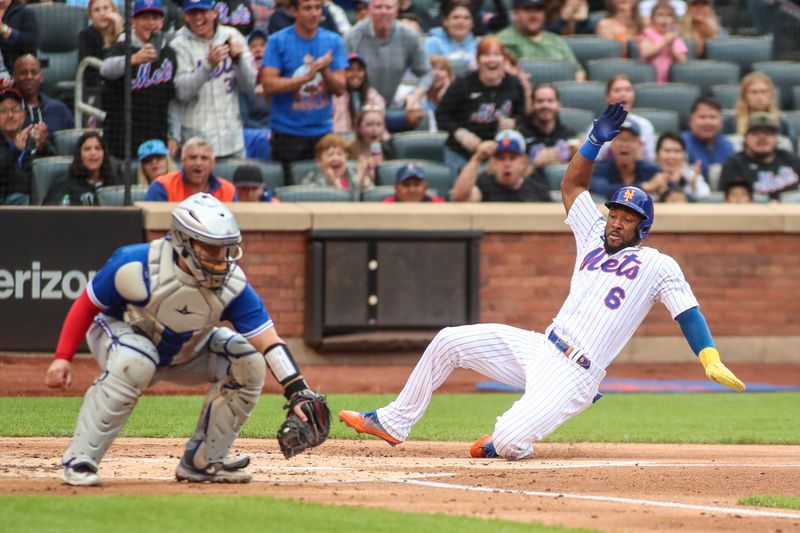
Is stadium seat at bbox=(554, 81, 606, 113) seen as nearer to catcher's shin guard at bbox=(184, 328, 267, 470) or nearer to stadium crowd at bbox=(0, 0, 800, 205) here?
stadium crowd at bbox=(0, 0, 800, 205)

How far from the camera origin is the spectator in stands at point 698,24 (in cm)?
1622

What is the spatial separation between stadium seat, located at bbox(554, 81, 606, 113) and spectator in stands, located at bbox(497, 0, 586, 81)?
486 millimetres

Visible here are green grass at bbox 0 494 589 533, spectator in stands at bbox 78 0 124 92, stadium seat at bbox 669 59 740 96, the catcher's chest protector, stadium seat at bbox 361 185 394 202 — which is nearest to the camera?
green grass at bbox 0 494 589 533

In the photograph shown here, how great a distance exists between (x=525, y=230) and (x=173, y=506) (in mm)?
8439

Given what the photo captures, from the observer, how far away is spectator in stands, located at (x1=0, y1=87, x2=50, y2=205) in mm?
11773

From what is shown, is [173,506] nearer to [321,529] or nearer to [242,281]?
[321,529]

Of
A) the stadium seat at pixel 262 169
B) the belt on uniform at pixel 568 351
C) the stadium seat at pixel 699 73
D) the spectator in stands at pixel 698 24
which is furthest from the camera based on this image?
the spectator in stands at pixel 698 24

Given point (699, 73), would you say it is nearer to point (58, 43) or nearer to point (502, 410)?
point (502, 410)

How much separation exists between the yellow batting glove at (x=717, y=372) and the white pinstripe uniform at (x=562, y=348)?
399 mm

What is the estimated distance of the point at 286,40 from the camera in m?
12.9

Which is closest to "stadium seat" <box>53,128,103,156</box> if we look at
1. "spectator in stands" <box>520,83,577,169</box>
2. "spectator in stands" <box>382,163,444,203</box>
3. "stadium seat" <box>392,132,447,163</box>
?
"spectator in stands" <box>382,163,444,203</box>

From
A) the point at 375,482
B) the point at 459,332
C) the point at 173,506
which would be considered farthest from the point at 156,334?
the point at 459,332

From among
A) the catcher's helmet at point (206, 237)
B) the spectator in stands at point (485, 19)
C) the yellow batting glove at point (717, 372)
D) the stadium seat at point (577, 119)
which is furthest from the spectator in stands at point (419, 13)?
the catcher's helmet at point (206, 237)

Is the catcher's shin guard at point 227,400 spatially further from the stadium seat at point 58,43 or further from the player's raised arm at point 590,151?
the stadium seat at point 58,43
